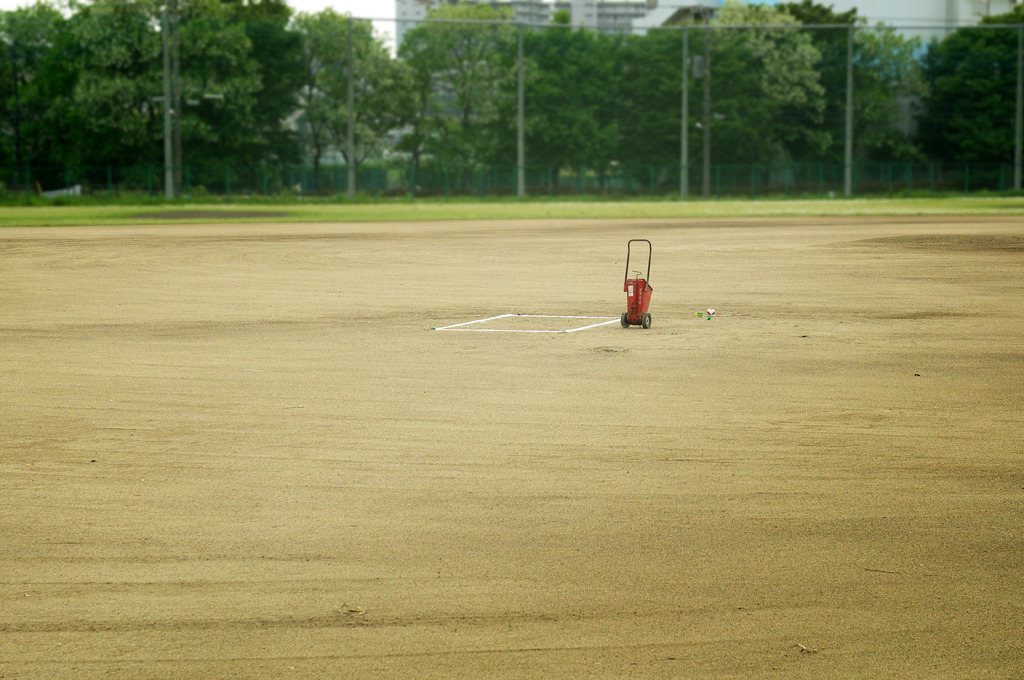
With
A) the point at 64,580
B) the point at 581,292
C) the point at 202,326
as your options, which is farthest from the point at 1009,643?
the point at 581,292

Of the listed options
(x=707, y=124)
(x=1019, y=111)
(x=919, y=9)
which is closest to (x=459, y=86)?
(x=707, y=124)

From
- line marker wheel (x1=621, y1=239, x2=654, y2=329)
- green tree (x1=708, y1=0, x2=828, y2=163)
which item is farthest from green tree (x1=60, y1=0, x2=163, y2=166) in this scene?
line marker wheel (x1=621, y1=239, x2=654, y2=329)

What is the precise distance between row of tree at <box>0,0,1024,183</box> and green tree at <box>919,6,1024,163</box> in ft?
0.38

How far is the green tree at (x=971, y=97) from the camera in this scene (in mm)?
84875

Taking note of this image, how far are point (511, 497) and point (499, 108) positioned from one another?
76.3 m

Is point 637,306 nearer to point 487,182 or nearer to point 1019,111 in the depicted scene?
point 487,182

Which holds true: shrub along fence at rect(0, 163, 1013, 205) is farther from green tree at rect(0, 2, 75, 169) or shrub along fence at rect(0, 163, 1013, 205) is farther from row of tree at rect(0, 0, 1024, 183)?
green tree at rect(0, 2, 75, 169)

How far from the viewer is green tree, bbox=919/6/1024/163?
8488cm

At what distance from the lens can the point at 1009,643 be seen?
17.2 feet

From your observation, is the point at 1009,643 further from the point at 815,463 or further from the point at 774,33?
the point at 774,33

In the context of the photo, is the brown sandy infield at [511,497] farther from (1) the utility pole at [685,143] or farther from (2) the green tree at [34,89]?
(2) the green tree at [34,89]

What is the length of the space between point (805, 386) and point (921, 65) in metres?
85.6

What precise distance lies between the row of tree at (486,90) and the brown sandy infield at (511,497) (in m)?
59.0

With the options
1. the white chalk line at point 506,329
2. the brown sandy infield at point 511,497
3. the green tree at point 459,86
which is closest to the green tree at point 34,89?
the green tree at point 459,86
